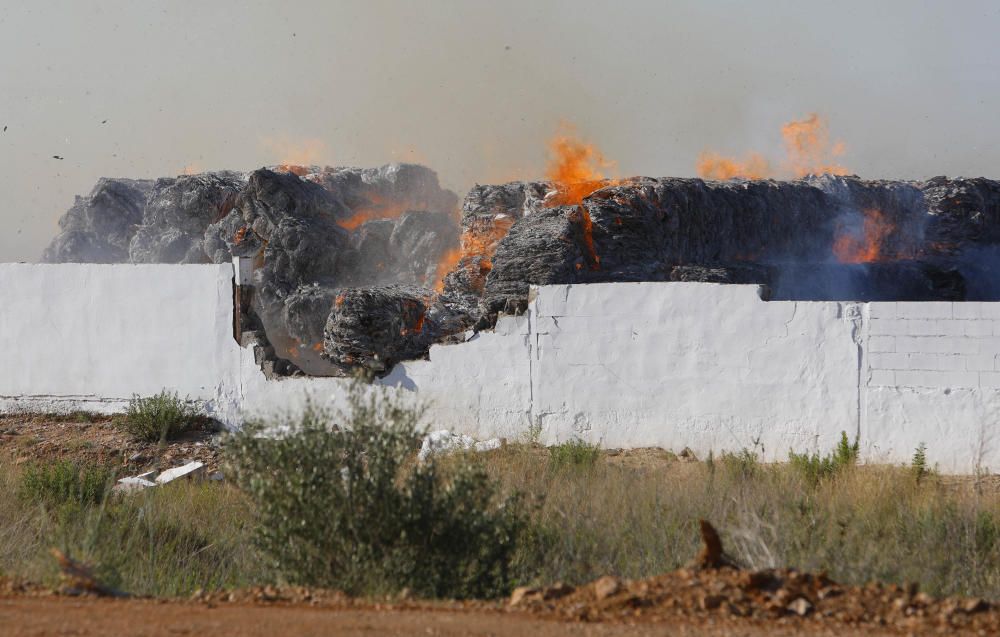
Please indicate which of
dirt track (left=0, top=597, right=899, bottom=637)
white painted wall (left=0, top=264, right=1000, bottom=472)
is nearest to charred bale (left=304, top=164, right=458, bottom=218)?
white painted wall (left=0, top=264, right=1000, bottom=472)

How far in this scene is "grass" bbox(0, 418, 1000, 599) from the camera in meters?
7.02

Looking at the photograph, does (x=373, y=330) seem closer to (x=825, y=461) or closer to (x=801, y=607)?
(x=825, y=461)

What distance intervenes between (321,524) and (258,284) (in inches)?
591

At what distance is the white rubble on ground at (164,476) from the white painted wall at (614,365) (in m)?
1.64

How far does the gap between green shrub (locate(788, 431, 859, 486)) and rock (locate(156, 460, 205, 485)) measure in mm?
6885

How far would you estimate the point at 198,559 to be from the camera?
8.13 m

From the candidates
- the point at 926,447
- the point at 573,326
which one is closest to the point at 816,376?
the point at 926,447

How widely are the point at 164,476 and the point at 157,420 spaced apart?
6.58 ft

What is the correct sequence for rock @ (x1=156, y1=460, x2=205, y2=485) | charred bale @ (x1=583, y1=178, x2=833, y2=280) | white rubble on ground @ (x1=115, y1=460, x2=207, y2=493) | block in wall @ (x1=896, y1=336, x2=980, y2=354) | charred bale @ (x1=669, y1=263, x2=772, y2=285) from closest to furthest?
block in wall @ (x1=896, y1=336, x2=980, y2=354) → white rubble on ground @ (x1=115, y1=460, x2=207, y2=493) → rock @ (x1=156, y1=460, x2=205, y2=485) → charred bale @ (x1=669, y1=263, x2=772, y2=285) → charred bale @ (x1=583, y1=178, x2=833, y2=280)

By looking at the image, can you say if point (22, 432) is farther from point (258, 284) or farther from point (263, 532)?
point (263, 532)

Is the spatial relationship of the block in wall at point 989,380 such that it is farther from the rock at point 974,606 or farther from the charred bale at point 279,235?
the charred bale at point 279,235

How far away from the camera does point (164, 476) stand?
12266 mm

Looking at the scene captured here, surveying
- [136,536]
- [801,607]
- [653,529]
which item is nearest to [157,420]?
[136,536]

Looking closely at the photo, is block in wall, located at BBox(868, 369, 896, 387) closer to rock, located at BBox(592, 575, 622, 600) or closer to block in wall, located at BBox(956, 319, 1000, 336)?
block in wall, located at BBox(956, 319, 1000, 336)
